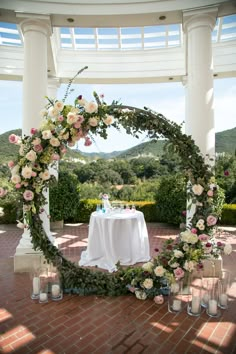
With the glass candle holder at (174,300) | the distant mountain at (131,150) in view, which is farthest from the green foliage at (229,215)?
the glass candle holder at (174,300)

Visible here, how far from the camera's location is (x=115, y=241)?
5.18 metres

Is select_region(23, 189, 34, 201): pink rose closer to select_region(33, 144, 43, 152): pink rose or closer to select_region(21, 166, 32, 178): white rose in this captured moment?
select_region(21, 166, 32, 178): white rose

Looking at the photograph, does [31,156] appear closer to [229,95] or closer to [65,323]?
[65,323]

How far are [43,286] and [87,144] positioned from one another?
7.34ft

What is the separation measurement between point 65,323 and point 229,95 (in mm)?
13916

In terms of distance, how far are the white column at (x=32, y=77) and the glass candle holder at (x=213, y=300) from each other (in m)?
3.03

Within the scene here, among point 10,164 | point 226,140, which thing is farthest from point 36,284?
point 226,140

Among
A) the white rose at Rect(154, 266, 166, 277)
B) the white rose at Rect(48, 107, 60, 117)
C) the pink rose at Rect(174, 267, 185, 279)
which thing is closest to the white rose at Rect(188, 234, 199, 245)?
the pink rose at Rect(174, 267, 185, 279)

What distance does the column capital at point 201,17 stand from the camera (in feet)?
A: 14.7

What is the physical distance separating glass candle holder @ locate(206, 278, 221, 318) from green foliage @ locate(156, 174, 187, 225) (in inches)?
166

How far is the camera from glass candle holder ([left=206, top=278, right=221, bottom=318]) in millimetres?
3389

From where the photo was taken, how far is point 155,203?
8766mm

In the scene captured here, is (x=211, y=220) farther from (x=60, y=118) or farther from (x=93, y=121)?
(x=60, y=118)

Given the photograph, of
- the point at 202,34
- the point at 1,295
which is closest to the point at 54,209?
the point at 1,295
